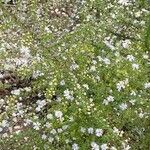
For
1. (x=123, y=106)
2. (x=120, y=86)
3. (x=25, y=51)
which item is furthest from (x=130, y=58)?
(x=25, y=51)

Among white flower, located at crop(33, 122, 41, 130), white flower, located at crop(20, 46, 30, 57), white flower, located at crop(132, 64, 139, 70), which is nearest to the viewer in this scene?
white flower, located at crop(33, 122, 41, 130)

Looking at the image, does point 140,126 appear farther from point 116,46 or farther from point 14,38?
point 14,38

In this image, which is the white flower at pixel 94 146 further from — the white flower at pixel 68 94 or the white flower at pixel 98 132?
the white flower at pixel 68 94

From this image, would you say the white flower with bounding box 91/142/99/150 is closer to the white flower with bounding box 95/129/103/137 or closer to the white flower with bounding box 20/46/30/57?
the white flower with bounding box 95/129/103/137

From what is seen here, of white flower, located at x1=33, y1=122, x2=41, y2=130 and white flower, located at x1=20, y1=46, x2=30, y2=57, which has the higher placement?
white flower, located at x1=20, y1=46, x2=30, y2=57

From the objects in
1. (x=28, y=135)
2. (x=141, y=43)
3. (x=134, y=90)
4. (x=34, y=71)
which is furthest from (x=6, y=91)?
(x=141, y=43)

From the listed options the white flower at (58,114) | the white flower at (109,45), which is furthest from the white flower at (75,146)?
the white flower at (109,45)

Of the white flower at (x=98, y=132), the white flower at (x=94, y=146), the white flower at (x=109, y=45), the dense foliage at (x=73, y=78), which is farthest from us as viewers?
the white flower at (x=109, y=45)

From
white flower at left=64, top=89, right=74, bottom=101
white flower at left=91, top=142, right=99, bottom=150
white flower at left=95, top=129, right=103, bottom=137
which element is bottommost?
white flower at left=91, top=142, right=99, bottom=150

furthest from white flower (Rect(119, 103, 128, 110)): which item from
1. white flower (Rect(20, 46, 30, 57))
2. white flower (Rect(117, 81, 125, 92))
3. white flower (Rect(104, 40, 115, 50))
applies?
white flower (Rect(20, 46, 30, 57))
